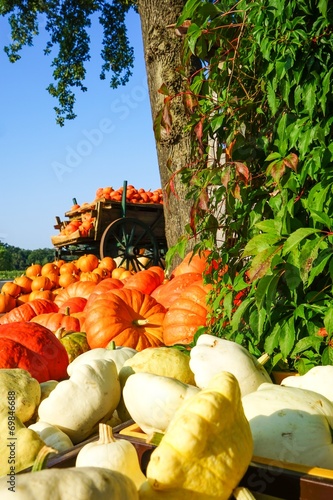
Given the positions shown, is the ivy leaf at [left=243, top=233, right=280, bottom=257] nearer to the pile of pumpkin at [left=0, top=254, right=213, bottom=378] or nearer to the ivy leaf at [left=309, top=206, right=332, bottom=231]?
the ivy leaf at [left=309, top=206, right=332, bottom=231]

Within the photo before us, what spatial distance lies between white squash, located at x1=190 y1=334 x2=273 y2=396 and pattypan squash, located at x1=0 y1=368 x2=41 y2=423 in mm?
610

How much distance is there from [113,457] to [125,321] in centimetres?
228

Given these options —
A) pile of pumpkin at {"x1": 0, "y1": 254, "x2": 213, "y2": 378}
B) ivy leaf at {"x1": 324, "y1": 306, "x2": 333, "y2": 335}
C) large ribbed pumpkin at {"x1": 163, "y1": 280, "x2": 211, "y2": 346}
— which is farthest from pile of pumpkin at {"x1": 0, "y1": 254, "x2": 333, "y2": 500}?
large ribbed pumpkin at {"x1": 163, "y1": 280, "x2": 211, "y2": 346}

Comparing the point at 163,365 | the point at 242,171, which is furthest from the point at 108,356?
the point at 242,171

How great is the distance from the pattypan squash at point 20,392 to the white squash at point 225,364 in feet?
2.00

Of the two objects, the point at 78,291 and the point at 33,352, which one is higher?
the point at 33,352

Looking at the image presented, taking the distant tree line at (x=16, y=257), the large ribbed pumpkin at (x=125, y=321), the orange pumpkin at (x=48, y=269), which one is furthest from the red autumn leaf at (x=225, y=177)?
the distant tree line at (x=16, y=257)

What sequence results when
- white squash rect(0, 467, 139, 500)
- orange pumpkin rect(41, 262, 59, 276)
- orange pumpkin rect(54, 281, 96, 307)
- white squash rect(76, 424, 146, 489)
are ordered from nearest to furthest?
white squash rect(0, 467, 139, 500), white squash rect(76, 424, 146, 489), orange pumpkin rect(54, 281, 96, 307), orange pumpkin rect(41, 262, 59, 276)

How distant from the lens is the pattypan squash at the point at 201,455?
3.03 ft

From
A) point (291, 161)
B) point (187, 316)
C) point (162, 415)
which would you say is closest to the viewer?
point (162, 415)

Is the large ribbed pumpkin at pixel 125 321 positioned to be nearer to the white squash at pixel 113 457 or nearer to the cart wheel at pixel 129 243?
the white squash at pixel 113 457

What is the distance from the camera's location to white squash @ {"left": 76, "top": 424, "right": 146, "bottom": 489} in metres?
1.04

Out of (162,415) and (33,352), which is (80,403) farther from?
(33,352)

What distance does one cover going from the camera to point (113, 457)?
41.3 inches
